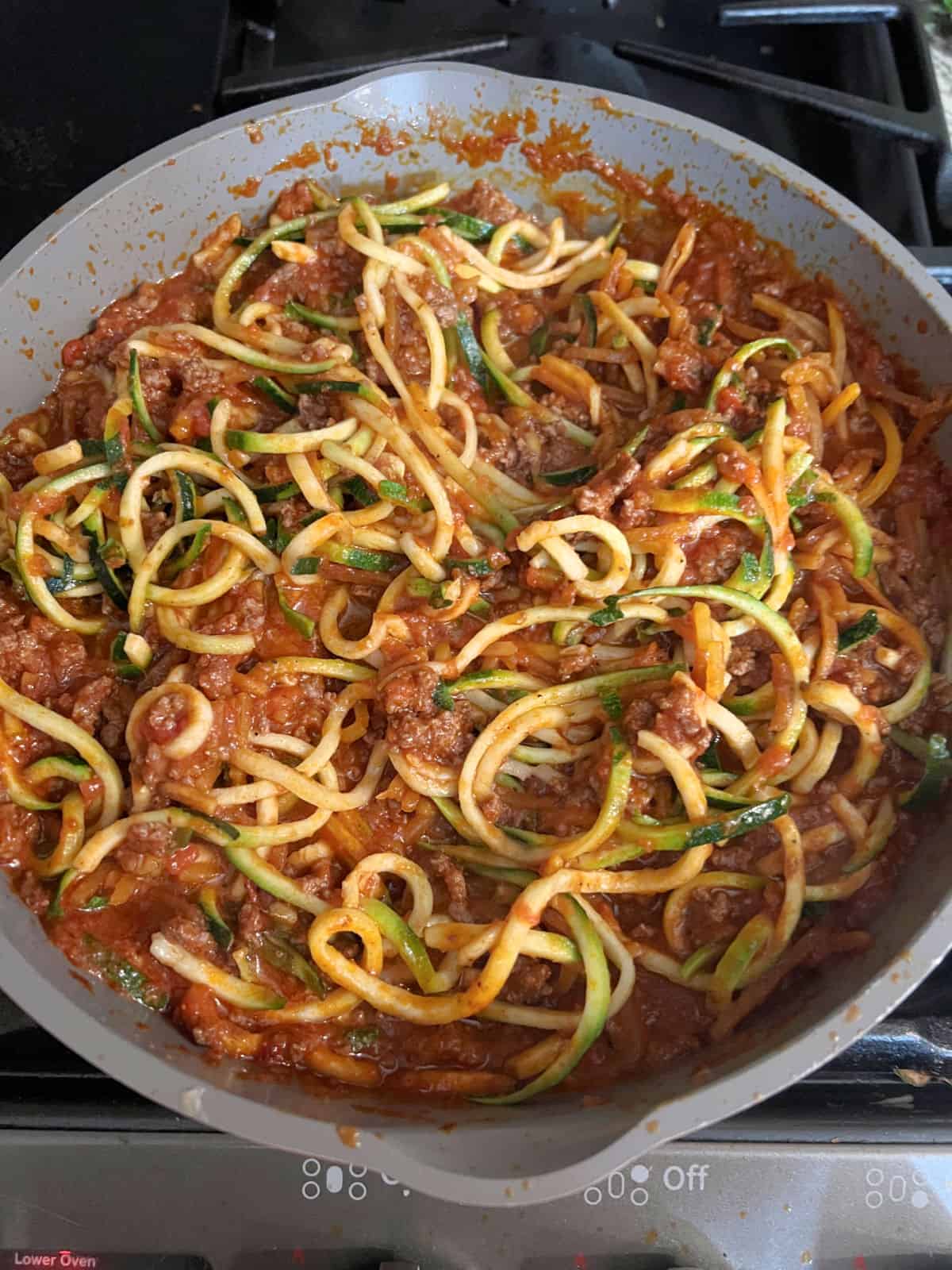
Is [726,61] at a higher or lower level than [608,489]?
higher

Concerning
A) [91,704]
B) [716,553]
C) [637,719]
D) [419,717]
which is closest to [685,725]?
[637,719]

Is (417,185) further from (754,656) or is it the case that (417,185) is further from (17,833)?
(17,833)

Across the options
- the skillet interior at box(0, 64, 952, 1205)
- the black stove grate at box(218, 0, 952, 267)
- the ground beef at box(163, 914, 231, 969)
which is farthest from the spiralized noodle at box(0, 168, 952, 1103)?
the black stove grate at box(218, 0, 952, 267)

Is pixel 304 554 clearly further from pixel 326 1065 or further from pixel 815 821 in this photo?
pixel 815 821

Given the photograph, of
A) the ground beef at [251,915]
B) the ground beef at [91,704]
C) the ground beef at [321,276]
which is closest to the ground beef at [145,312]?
the ground beef at [321,276]

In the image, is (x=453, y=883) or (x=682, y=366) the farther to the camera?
(x=682, y=366)

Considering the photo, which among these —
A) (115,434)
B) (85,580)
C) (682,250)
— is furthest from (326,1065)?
(682,250)
